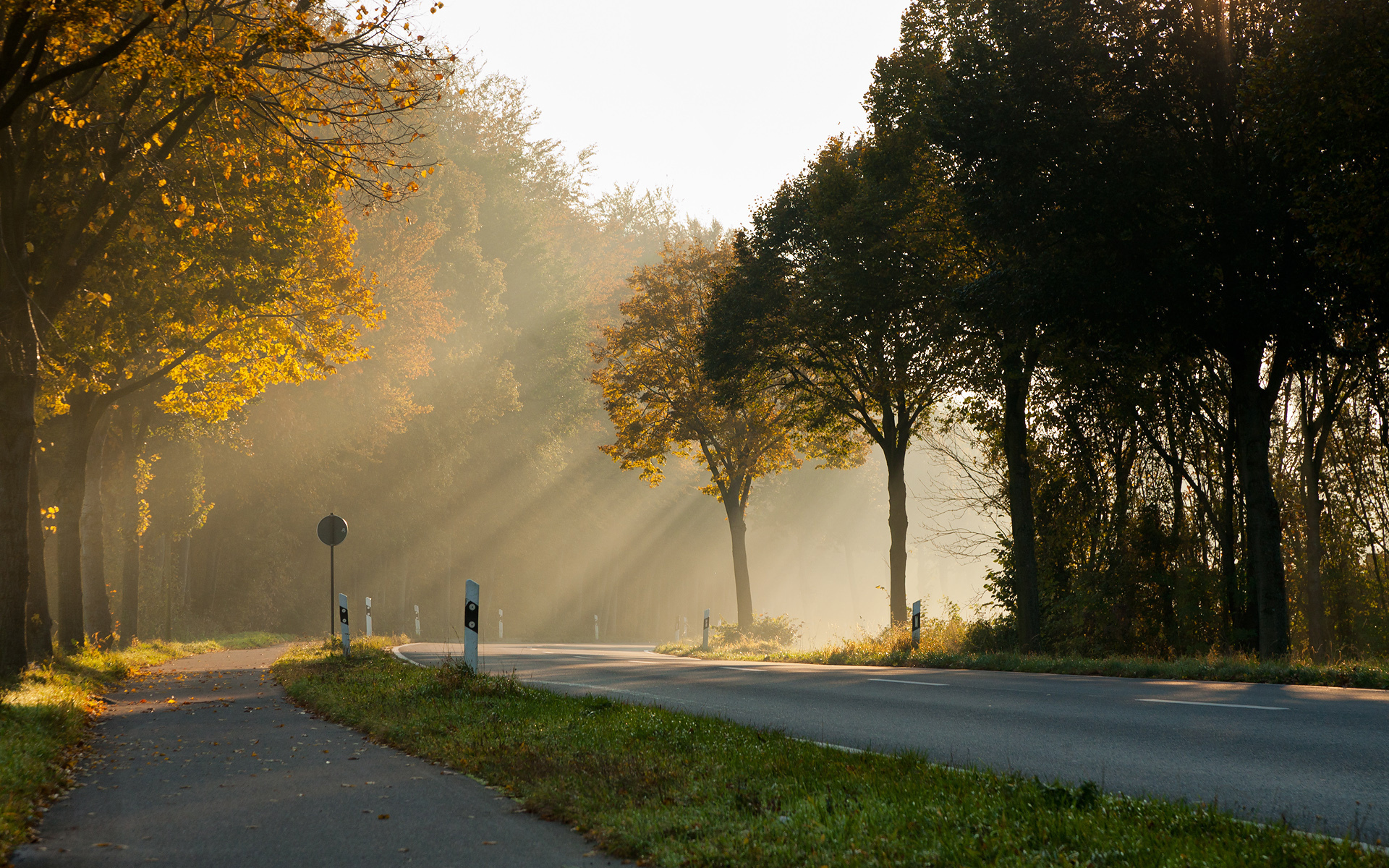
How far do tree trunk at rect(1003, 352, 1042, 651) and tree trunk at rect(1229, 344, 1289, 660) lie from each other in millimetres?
3782

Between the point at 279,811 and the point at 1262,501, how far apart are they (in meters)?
15.3

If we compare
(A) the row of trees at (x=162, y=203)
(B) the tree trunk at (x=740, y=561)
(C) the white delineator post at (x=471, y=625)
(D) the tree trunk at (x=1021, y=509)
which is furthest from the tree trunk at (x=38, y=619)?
(B) the tree trunk at (x=740, y=561)

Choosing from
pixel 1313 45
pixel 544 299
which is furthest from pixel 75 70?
pixel 544 299

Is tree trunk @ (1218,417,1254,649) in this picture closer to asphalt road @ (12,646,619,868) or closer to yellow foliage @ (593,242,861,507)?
yellow foliage @ (593,242,861,507)

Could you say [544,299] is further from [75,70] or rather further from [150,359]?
[75,70]

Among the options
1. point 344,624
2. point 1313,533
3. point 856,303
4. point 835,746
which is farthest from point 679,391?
point 835,746

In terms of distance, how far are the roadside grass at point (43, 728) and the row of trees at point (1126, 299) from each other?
Result: 46.5ft

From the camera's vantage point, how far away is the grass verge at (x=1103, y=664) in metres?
11.9

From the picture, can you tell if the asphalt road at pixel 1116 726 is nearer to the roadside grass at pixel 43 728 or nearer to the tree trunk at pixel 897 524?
the roadside grass at pixel 43 728

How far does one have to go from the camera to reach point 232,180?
16.0 m

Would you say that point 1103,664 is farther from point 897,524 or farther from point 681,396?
point 681,396

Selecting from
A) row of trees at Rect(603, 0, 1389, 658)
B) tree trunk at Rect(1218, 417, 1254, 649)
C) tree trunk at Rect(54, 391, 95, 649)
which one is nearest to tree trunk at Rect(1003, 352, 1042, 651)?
row of trees at Rect(603, 0, 1389, 658)

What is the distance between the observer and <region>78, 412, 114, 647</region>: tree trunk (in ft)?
72.3

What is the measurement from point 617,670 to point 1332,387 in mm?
14426
